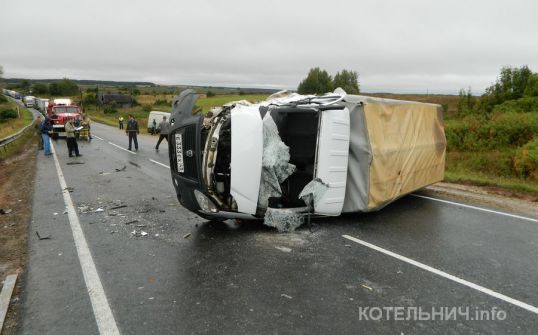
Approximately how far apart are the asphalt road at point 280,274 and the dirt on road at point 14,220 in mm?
142

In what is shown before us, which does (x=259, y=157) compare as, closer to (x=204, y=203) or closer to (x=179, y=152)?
(x=204, y=203)

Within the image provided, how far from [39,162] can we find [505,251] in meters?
15.3

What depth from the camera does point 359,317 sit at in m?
3.55

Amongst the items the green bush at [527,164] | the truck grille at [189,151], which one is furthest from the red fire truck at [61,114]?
the green bush at [527,164]

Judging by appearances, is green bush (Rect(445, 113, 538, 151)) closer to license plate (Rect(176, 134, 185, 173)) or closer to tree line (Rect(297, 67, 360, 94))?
license plate (Rect(176, 134, 185, 173))

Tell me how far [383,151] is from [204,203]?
10.5 feet

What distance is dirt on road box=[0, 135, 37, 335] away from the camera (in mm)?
4027

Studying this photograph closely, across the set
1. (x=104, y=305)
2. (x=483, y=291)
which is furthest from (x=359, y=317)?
(x=104, y=305)

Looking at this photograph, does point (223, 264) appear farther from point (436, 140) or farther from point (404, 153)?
point (436, 140)

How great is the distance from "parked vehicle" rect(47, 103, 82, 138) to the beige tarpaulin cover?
2287 centimetres

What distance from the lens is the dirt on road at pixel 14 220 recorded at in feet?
13.2

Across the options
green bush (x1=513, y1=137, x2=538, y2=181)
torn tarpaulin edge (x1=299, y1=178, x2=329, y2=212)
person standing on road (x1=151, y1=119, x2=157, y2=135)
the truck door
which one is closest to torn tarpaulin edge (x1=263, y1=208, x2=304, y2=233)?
torn tarpaulin edge (x1=299, y1=178, x2=329, y2=212)

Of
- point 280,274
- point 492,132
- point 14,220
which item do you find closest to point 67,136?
point 14,220

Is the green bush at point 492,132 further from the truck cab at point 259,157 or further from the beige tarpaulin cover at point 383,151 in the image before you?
the truck cab at point 259,157
